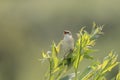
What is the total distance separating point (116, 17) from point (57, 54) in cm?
490

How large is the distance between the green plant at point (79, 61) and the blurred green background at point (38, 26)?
4101 mm

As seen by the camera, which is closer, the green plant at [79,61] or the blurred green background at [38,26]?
the green plant at [79,61]

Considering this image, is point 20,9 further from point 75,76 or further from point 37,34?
point 75,76

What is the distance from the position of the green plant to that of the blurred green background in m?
4.10

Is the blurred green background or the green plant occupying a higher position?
the green plant

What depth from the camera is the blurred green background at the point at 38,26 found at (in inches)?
231

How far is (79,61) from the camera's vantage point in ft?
4.53

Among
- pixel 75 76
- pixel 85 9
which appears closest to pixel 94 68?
pixel 75 76

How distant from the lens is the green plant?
1354 mm

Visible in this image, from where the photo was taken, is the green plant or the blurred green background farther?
the blurred green background

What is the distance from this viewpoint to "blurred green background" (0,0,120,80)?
19.3ft

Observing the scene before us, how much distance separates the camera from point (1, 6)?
6746mm

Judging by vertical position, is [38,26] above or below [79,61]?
below

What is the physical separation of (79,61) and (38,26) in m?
5.10
